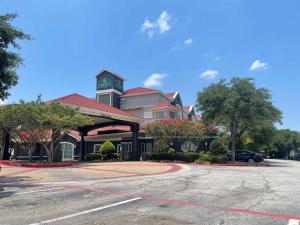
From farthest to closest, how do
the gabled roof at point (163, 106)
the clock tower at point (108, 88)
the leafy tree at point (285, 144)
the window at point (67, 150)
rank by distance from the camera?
the leafy tree at point (285, 144) → the clock tower at point (108, 88) → the gabled roof at point (163, 106) → the window at point (67, 150)

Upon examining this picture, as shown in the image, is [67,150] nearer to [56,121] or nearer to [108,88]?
[108,88]

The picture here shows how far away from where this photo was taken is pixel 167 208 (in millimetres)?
8898

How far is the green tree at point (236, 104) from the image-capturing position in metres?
31.3

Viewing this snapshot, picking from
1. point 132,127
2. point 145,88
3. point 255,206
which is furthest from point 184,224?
point 145,88

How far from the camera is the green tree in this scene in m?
31.3

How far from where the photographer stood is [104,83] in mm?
58062

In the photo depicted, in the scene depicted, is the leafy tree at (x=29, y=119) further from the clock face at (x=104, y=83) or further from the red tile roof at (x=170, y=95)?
the red tile roof at (x=170, y=95)

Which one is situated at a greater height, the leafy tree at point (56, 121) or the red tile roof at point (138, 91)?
the red tile roof at point (138, 91)

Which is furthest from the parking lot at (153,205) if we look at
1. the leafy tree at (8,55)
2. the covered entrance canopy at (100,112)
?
the covered entrance canopy at (100,112)

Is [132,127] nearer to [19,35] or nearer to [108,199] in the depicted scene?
[19,35]

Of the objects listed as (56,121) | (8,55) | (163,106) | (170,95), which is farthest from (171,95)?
(8,55)

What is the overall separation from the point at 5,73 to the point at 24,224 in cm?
1073

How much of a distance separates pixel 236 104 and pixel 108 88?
30.1m

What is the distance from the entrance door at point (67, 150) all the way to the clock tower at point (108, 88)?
12332 mm
